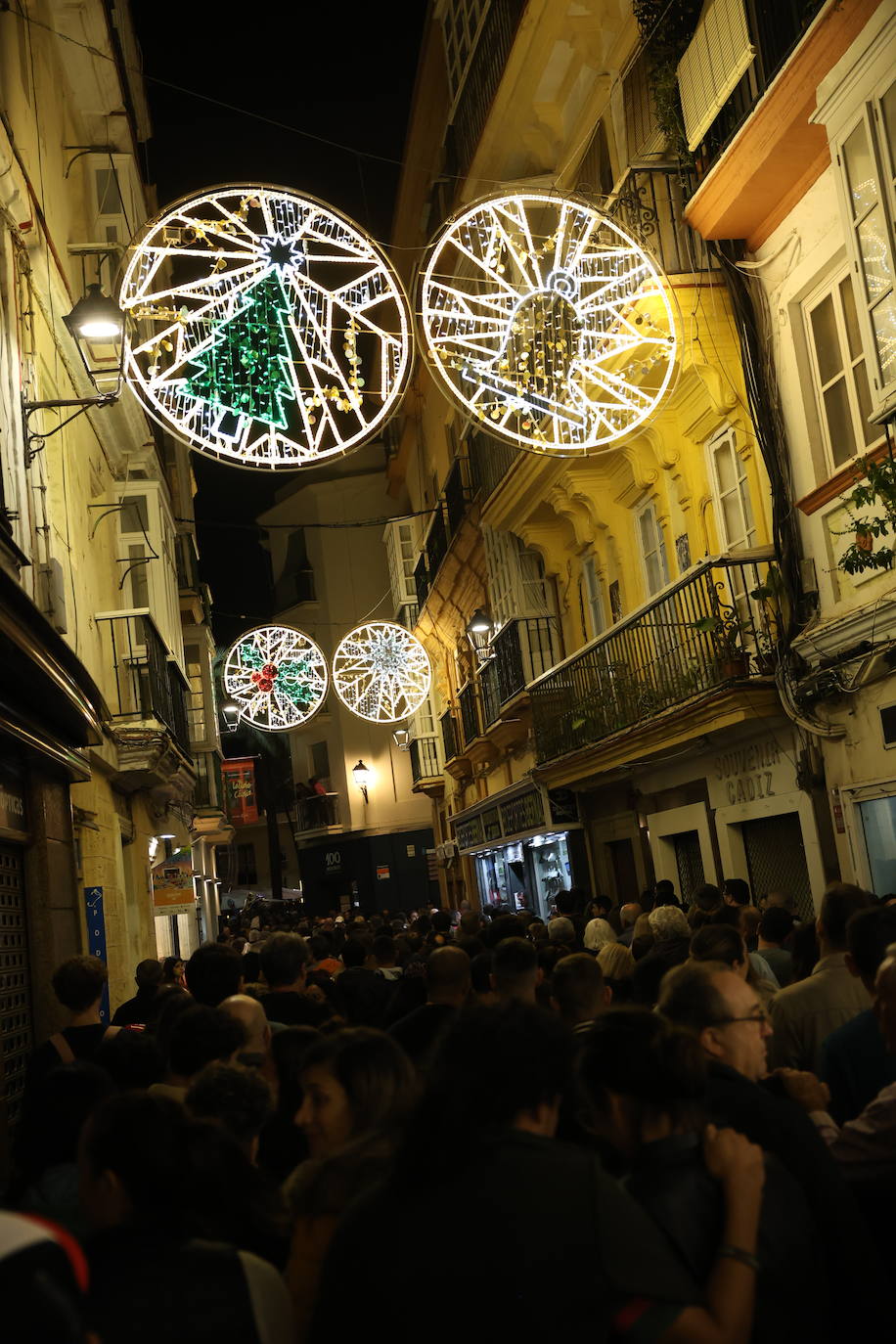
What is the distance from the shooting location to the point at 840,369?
12195mm

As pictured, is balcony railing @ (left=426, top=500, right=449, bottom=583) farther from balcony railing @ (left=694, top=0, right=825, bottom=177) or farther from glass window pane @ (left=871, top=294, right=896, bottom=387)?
glass window pane @ (left=871, top=294, right=896, bottom=387)

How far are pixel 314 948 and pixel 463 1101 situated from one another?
34.8ft

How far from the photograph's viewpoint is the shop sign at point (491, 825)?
2619 cm

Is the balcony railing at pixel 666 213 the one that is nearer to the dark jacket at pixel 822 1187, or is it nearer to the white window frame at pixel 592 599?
the white window frame at pixel 592 599

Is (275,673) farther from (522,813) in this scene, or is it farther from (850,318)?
(850,318)

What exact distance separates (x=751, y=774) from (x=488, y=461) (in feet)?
28.4

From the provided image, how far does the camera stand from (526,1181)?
2.40m

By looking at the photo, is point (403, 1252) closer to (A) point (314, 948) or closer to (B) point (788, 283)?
A: (A) point (314, 948)

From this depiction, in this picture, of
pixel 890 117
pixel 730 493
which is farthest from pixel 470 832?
pixel 890 117

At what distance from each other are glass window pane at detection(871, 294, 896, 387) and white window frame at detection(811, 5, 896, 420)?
0.05 feet

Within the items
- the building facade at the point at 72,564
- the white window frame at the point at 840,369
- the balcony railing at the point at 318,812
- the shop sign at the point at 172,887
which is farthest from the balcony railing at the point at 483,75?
the balcony railing at the point at 318,812

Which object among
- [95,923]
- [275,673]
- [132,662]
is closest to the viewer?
[95,923]

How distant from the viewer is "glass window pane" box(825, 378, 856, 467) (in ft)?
39.6

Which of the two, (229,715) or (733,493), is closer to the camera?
(733,493)
